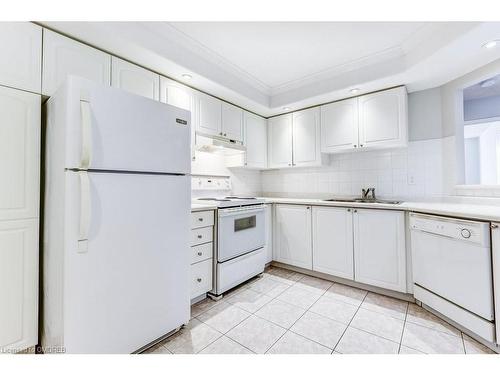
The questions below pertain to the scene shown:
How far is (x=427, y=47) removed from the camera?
6.15 feet

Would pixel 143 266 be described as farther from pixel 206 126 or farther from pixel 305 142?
pixel 305 142

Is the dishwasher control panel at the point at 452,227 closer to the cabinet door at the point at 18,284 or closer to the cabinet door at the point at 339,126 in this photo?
the cabinet door at the point at 339,126

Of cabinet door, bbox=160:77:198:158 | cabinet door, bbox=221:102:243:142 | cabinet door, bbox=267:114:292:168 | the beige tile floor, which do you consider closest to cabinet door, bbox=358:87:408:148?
cabinet door, bbox=267:114:292:168

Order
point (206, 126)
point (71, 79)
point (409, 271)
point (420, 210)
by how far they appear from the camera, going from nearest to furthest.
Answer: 1. point (71, 79)
2. point (420, 210)
3. point (409, 271)
4. point (206, 126)

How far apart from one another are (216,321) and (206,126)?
187 centimetres

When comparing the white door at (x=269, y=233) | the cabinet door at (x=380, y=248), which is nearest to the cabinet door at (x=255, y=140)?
the white door at (x=269, y=233)

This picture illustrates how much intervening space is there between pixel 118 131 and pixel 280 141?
2362 millimetres

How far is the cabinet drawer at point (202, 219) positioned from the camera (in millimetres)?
1937

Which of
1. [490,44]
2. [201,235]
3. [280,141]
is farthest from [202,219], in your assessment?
[490,44]

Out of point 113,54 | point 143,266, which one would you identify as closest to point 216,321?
point 143,266

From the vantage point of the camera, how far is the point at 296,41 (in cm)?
198

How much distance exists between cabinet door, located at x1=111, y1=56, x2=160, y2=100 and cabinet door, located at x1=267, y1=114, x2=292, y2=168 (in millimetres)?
1762

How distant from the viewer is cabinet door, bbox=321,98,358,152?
2.64 metres

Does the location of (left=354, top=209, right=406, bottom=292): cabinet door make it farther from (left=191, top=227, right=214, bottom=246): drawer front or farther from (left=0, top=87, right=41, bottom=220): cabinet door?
(left=0, top=87, right=41, bottom=220): cabinet door
